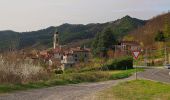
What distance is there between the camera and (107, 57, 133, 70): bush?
228ft

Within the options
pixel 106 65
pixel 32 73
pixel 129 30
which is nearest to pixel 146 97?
pixel 32 73

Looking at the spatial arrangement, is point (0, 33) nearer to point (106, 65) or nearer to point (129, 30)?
point (106, 65)

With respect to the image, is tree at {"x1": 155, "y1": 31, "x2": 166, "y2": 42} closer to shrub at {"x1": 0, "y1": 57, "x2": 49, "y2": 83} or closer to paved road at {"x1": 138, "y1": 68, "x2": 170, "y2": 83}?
paved road at {"x1": 138, "y1": 68, "x2": 170, "y2": 83}

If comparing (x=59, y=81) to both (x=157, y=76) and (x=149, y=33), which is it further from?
(x=149, y=33)

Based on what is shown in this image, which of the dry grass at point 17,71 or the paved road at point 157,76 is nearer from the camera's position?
the dry grass at point 17,71

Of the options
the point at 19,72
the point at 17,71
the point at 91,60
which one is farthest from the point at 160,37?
the point at 17,71

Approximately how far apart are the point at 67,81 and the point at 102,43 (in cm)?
6736

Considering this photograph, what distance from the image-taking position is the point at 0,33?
8744 cm

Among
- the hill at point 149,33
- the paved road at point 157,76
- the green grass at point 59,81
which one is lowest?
the paved road at point 157,76

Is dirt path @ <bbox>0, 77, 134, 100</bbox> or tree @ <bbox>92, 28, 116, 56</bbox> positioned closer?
dirt path @ <bbox>0, 77, 134, 100</bbox>

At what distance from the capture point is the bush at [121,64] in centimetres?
6957

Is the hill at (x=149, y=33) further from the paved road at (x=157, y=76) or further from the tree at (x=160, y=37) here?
the paved road at (x=157, y=76)

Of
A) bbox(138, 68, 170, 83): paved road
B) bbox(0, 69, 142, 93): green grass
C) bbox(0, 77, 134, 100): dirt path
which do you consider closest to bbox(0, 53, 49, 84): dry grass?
bbox(0, 69, 142, 93): green grass

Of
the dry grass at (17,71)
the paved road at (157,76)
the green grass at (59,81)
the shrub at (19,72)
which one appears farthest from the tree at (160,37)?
the shrub at (19,72)
